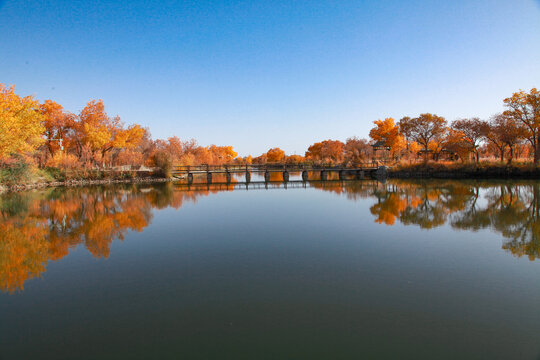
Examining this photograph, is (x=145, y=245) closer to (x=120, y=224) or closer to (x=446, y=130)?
(x=120, y=224)

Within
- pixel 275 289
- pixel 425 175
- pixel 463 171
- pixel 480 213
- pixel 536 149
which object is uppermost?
pixel 536 149

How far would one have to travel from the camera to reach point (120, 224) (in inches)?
501

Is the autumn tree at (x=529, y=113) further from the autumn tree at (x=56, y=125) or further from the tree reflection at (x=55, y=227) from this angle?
the autumn tree at (x=56, y=125)

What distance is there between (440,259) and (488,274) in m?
1.12

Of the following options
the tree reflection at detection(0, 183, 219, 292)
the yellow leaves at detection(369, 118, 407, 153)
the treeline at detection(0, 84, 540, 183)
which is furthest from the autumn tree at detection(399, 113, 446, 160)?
the tree reflection at detection(0, 183, 219, 292)

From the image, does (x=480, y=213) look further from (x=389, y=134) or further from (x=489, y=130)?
(x=389, y=134)

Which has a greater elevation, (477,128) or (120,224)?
(477,128)

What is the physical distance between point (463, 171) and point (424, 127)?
614 inches

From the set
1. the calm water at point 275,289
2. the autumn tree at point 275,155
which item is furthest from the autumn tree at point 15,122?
the autumn tree at point 275,155

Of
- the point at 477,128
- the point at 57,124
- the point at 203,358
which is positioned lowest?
the point at 203,358

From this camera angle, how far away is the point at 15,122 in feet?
80.2

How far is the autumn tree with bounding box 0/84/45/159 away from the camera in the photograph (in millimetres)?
23636

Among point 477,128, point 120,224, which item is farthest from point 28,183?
point 477,128

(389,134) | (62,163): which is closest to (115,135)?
(62,163)
